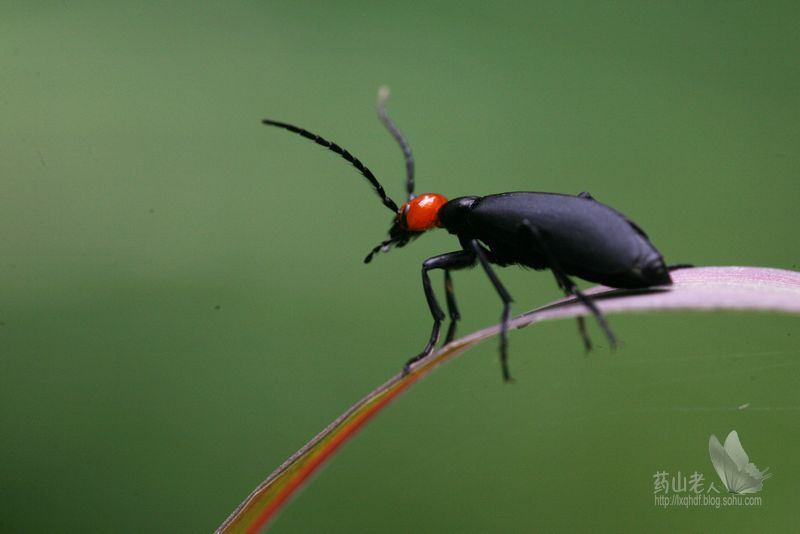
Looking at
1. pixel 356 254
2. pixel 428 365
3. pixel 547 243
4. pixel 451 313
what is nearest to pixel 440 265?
pixel 451 313

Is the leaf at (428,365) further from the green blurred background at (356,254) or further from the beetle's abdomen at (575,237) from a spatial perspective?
the green blurred background at (356,254)

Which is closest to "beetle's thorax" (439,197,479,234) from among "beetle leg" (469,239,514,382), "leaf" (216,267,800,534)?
"beetle leg" (469,239,514,382)

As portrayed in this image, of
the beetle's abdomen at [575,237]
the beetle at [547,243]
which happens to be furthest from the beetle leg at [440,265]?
the beetle's abdomen at [575,237]

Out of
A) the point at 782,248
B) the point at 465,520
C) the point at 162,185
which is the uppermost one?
the point at 162,185

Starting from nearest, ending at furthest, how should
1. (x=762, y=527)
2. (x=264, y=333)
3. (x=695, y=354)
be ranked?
1. (x=762, y=527)
2. (x=695, y=354)
3. (x=264, y=333)

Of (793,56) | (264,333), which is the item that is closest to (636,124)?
(793,56)

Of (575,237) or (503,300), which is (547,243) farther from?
(503,300)

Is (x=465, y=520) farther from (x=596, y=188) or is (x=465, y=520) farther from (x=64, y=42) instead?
(x=64, y=42)

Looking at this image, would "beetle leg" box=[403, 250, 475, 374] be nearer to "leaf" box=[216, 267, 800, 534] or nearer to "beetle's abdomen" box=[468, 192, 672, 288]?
"beetle's abdomen" box=[468, 192, 672, 288]
